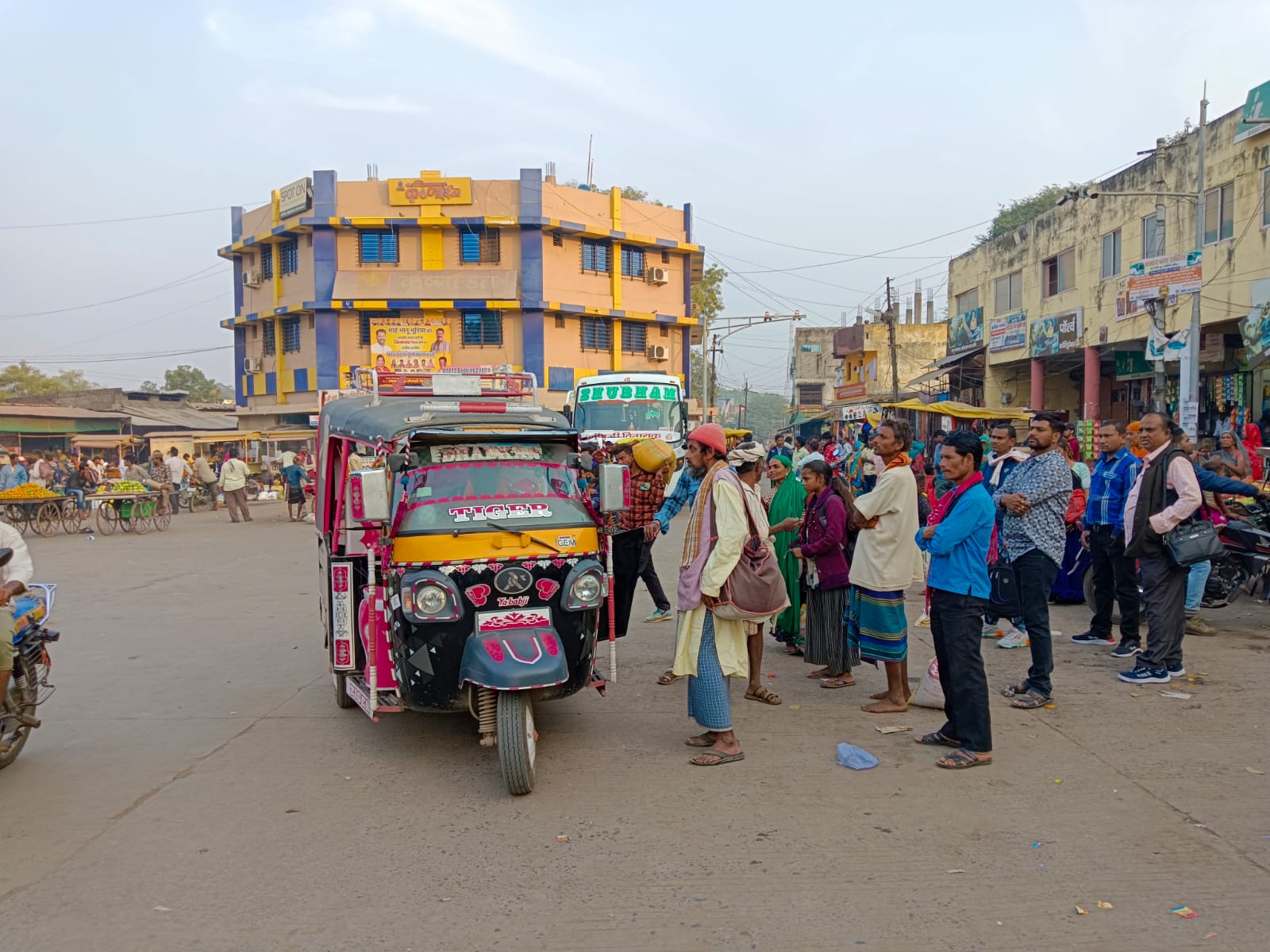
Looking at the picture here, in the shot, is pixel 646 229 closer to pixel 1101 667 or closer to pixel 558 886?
pixel 1101 667

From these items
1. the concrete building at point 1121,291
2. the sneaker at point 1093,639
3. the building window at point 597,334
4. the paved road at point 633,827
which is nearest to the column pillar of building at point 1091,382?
the concrete building at point 1121,291

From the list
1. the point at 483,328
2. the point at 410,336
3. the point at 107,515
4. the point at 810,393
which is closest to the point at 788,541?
the point at 107,515

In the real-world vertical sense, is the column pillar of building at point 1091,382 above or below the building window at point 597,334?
below

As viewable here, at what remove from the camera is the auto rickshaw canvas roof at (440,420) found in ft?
18.4

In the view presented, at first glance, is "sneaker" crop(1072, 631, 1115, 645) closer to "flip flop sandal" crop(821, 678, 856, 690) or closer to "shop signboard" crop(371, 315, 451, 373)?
"flip flop sandal" crop(821, 678, 856, 690)

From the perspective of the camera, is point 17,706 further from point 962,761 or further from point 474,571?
point 962,761

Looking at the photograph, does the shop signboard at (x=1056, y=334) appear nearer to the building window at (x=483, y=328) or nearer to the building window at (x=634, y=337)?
the building window at (x=634, y=337)

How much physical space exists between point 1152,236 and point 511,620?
73.1ft

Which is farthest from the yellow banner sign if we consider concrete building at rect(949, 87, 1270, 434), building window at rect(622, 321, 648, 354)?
concrete building at rect(949, 87, 1270, 434)

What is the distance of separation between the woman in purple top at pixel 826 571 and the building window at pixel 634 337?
32.6m

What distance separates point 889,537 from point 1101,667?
8.14 ft

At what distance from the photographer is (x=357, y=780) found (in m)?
5.16

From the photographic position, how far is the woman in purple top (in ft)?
22.3

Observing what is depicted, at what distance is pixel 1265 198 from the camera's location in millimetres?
17797
